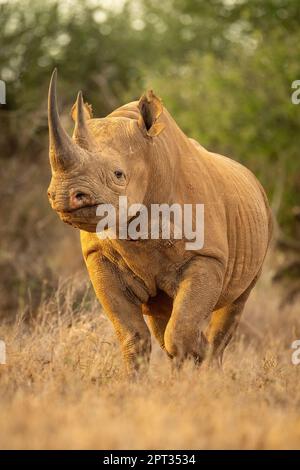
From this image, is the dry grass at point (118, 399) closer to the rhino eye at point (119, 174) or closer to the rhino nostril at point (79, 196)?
the rhino nostril at point (79, 196)

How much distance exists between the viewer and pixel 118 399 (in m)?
5.98

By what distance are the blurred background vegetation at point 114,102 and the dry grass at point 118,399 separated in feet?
16.1

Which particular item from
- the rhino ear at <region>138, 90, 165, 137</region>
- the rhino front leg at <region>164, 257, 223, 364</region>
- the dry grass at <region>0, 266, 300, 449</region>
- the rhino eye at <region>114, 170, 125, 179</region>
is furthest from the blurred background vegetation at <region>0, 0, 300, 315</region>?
the rhino eye at <region>114, 170, 125, 179</region>

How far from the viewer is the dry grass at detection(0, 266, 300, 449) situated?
5.04 m

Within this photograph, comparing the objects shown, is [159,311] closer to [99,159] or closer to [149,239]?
[149,239]

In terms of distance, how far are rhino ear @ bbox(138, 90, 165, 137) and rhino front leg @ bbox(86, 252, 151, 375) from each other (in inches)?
36.5

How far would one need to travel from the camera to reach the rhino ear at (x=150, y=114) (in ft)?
22.4

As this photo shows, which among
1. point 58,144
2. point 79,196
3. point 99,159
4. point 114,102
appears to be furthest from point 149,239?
point 114,102

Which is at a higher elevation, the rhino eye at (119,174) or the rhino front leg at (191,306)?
the rhino eye at (119,174)

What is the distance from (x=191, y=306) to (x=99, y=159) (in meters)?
1.23

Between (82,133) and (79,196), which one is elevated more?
(82,133)

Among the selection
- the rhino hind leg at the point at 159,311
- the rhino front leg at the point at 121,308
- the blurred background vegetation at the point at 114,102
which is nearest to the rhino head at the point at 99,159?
the rhino front leg at the point at 121,308

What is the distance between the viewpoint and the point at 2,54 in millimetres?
18188

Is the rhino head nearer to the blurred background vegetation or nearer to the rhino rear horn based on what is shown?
the rhino rear horn
